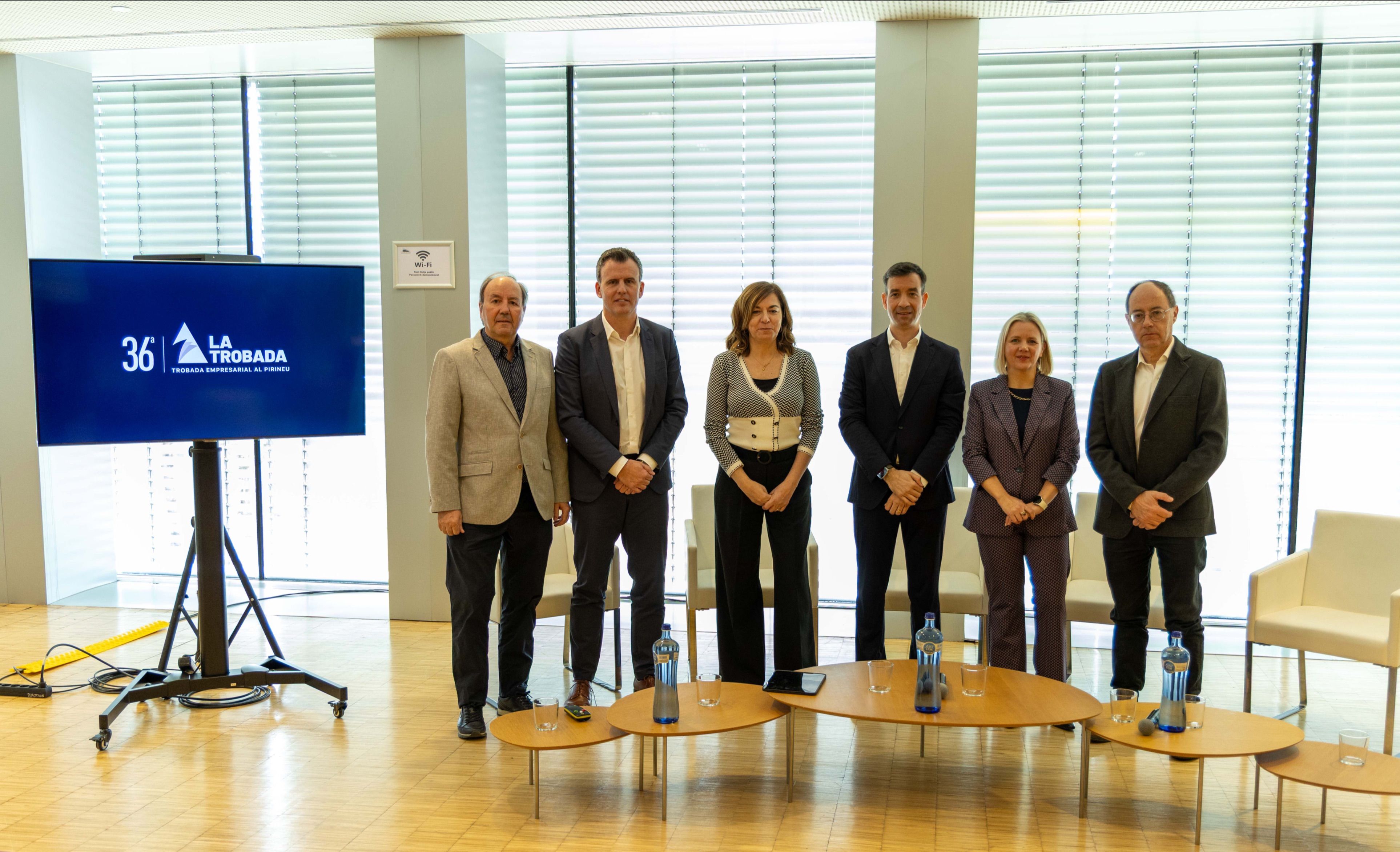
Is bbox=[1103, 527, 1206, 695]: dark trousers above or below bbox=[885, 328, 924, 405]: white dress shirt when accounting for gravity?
below

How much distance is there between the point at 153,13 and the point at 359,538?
131 inches

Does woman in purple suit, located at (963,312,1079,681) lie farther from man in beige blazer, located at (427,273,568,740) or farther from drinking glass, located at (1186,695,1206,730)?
man in beige blazer, located at (427,273,568,740)

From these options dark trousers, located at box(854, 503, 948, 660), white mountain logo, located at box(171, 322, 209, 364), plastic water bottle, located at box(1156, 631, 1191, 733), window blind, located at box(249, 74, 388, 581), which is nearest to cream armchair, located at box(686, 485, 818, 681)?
dark trousers, located at box(854, 503, 948, 660)

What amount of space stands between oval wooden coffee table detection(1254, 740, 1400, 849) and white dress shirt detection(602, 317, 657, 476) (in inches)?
96.9

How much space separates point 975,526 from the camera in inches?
163

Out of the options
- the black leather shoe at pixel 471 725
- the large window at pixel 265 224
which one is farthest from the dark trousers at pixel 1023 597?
the large window at pixel 265 224

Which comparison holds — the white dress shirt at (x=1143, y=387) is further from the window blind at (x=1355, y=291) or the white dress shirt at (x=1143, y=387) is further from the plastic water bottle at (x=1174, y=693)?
the window blind at (x=1355, y=291)

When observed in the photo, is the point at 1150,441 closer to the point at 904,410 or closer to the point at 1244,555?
the point at 904,410

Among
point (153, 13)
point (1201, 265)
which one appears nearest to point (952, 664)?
point (1201, 265)

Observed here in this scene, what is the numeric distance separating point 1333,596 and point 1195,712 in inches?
63.9

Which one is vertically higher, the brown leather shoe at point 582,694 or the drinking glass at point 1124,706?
the drinking glass at point 1124,706

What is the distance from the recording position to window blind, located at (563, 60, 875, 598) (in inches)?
234

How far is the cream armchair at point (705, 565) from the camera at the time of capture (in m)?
4.57

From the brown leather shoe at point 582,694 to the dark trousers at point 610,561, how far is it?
136 millimetres
